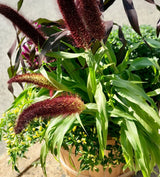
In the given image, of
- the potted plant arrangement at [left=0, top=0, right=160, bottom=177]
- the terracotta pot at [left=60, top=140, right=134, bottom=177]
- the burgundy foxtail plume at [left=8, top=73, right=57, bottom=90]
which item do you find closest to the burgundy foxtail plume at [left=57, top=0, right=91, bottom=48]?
the potted plant arrangement at [left=0, top=0, right=160, bottom=177]

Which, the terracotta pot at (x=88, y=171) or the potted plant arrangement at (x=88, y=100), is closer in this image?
the potted plant arrangement at (x=88, y=100)

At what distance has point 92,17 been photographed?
0.92 meters

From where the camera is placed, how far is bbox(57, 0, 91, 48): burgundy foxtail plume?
88 centimetres

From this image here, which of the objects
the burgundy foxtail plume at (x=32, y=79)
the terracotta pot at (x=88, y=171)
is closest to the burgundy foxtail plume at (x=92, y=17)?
the burgundy foxtail plume at (x=32, y=79)

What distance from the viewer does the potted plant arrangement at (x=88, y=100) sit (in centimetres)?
94

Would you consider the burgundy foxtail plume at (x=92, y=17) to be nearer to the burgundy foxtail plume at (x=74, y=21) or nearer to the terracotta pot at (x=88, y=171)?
the burgundy foxtail plume at (x=74, y=21)

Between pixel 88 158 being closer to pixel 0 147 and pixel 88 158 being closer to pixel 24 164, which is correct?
pixel 24 164

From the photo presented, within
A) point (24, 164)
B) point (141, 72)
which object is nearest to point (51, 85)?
point (141, 72)

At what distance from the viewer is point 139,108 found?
1.21m

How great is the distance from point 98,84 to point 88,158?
0.37 metres

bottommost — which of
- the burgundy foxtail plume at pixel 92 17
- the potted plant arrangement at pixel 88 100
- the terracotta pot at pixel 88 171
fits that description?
the terracotta pot at pixel 88 171

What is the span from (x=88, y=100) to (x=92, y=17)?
54 centimetres

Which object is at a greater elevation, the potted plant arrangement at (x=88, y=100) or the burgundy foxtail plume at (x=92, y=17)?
the burgundy foxtail plume at (x=92, y=17)

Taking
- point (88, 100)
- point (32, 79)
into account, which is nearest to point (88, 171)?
point (88, 100)
